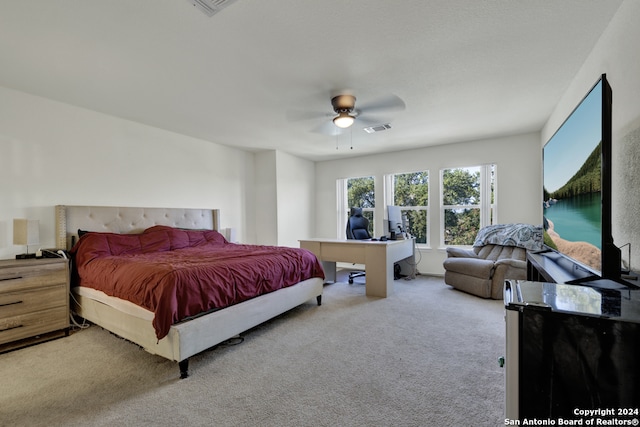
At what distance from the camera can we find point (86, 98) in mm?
3029

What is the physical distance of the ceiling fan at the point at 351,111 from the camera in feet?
9.70

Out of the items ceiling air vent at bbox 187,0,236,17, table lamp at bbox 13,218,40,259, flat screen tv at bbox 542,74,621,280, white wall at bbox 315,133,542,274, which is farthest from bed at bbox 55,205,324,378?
white wall at bbox 315,133,542,274

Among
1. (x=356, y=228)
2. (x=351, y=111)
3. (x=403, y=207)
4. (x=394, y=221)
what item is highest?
(x=351, y=111)

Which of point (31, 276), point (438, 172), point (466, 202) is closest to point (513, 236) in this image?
point (466, 202)

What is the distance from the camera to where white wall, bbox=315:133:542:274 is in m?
4.49

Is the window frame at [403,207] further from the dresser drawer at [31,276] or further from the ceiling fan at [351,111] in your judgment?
the dresser drawer at [31,276]

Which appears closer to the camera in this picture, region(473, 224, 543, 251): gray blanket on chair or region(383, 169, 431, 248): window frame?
region(473, 224, 543, 251): gray blanket on chair

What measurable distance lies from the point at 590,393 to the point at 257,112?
3.58 m

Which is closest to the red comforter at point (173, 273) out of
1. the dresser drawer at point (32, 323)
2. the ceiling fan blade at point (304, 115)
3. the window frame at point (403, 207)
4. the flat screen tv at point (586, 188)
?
the dresser drawer at point (32, 323)

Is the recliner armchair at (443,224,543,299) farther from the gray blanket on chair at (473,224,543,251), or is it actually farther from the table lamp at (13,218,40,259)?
the table lamp at (13,218,40,259)

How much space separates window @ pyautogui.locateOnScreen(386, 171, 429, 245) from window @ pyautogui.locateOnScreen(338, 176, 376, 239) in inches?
16.8

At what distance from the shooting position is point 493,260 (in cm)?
418

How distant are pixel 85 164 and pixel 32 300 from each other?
5.34 ft

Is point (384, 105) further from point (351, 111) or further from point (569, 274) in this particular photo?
point (569, 274)
